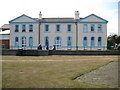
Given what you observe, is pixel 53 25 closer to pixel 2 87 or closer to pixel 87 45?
pixel 87 45

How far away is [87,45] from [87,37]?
1729 mm

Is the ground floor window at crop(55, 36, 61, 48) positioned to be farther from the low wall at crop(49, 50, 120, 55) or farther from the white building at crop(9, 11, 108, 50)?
the low wall at crop(49, 50, 120, 55)

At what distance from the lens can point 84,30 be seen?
129 ft

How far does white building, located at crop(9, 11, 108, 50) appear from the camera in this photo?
39.0 metres

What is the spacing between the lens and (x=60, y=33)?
3947cm

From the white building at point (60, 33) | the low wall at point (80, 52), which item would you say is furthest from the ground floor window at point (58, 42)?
the low wall at point (80, 52)

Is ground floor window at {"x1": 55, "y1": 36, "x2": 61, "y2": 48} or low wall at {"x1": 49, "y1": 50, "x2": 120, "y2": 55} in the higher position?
ground floor window at {"x1": 55, "y1": 36, "x2": 61, "y2": 48}

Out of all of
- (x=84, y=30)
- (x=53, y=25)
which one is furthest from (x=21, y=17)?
(x=84, y=30)

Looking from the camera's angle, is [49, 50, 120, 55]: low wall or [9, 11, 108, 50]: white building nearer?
Result: [49, 50, 120, 55]: low wall

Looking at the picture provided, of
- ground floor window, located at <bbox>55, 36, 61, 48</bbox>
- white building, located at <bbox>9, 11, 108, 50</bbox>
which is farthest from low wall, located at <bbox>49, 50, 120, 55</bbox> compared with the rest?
ground floor window, located at <bbox>55, 36, 61, 48</bbox>

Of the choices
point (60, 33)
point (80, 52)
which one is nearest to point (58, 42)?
point (60, 33)

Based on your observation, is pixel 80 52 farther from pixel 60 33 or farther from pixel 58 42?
pixel 60 33

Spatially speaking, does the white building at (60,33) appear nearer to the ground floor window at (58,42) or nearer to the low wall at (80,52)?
the ground floor window at (58,42)

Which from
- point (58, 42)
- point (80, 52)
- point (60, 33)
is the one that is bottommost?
point (80, 52)
